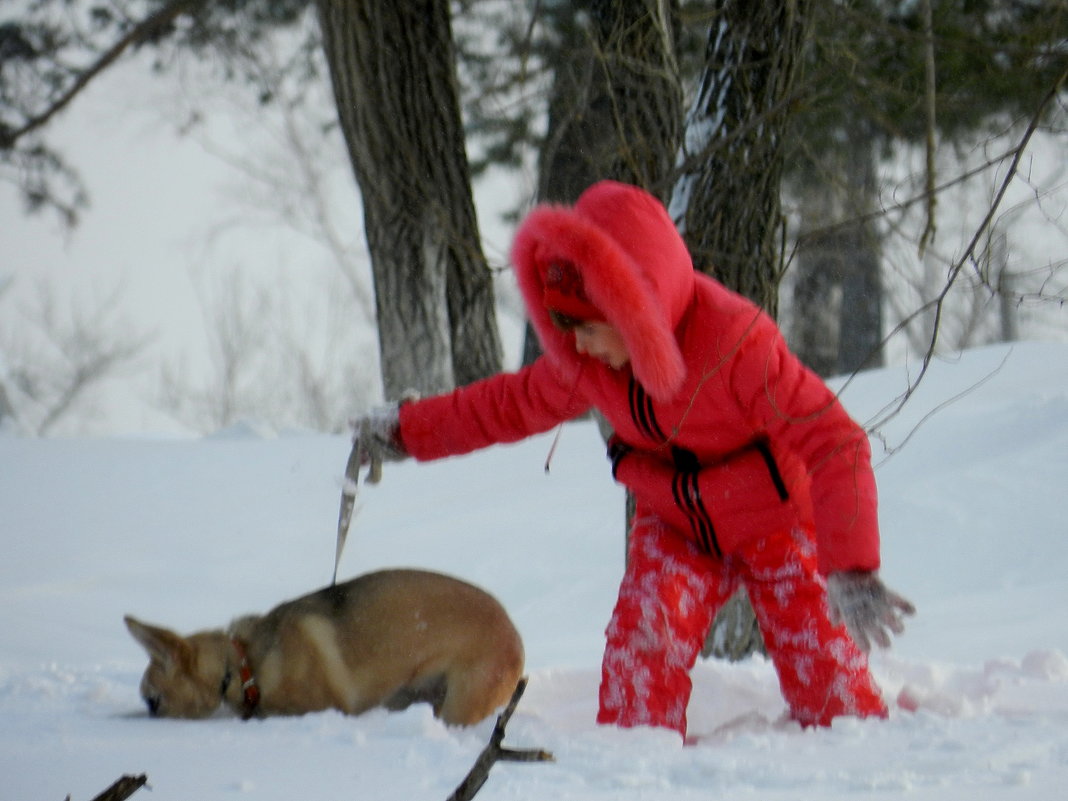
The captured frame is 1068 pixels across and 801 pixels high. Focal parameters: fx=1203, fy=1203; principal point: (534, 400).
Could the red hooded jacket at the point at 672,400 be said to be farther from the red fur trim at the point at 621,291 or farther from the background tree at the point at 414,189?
the background tree at the point at 414,189

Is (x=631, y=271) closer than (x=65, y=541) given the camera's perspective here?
Yes

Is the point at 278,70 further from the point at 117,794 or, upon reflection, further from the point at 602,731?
the point at 117,794

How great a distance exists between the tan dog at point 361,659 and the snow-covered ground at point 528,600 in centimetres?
17

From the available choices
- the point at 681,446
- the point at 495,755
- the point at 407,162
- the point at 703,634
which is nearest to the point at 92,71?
the point at 407,162

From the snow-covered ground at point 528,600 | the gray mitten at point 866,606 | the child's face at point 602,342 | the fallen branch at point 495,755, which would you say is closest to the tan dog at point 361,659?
the snow-covered ground at point 528,600

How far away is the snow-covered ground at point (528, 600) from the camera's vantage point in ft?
9.15

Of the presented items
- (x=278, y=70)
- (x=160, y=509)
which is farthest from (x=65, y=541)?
(x=278, y=70)

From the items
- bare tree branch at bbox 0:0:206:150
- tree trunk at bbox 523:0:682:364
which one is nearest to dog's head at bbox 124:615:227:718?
tree trunk at bbox 523:0:682:364

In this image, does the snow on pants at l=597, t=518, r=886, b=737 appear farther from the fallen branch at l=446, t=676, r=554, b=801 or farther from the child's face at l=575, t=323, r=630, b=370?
the fallen branch at l=446, t=676, r=554, b=801

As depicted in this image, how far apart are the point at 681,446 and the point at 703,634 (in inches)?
24.1

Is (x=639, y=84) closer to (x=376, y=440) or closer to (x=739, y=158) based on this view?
(x=739, y=158)

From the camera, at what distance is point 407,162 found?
656 centimetres

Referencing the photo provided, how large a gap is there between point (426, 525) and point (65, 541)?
2360 millimetres

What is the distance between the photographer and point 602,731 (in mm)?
3326
